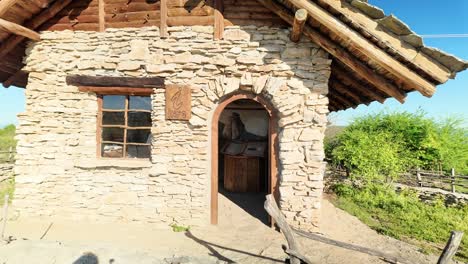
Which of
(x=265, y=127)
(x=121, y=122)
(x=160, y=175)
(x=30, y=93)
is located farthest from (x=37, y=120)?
(x=265, y=127)

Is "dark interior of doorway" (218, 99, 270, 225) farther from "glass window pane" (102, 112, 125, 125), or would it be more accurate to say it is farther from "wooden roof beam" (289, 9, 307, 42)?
"wooden roof beam" (289, 9, 307, 42)

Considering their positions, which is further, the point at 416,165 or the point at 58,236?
the point at 416,165

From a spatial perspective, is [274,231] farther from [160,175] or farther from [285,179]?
[160,175]

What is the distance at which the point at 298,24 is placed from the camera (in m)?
4.55

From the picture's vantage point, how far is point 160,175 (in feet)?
17.9

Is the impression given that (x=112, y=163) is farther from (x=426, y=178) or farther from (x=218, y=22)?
(x=426, y=178)

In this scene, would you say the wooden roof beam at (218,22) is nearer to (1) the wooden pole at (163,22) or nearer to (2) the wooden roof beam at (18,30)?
(1) the wooden pole at (163,22)

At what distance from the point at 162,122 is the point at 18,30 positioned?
324 centimetres

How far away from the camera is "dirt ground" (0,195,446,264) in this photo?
152 inches

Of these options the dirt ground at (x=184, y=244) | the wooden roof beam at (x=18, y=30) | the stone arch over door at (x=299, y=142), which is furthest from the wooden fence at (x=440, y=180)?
the wooden roof beam at (x=18, y=30)

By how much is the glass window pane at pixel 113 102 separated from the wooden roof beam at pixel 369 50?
13.2 feet

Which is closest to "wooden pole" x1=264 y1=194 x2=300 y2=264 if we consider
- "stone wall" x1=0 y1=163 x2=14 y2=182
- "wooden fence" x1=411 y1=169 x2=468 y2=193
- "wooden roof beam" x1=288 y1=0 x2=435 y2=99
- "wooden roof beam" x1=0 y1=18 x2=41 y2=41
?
"wooden roof beam" x1=288 y1=0 x2=435 y2=99

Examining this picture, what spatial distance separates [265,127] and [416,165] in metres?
7.28

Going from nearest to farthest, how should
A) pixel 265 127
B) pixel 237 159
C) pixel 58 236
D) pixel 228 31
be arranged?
pixel 58 236 → pixel 228 31 → pixel 237 159 → pixel 265 127
